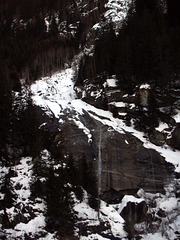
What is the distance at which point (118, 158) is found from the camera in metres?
25.0

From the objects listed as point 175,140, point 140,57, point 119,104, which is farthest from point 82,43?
point 175,140

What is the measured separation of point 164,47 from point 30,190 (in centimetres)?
2595

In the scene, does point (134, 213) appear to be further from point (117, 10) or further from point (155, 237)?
point (117, 10)

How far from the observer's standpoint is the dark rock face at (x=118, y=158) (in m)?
23.7

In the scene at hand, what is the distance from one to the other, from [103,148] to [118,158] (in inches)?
80.7

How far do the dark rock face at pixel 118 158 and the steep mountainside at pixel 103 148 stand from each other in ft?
0.35

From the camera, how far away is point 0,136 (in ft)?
77.3

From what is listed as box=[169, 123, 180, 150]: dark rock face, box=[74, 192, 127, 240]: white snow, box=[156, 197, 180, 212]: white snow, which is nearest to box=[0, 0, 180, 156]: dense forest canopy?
box=[169, 123, 180, 150]: dark rock face

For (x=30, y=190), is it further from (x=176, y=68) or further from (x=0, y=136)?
(x=176, y=68)

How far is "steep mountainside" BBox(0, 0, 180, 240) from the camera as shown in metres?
19.5

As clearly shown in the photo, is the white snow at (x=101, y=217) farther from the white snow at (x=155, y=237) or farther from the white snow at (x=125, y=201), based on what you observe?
the white snow at (x=155, y=237)

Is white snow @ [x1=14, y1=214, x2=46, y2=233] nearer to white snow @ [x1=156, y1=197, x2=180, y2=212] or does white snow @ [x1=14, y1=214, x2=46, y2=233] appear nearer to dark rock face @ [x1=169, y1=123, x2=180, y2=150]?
white snow @ [x1=156, y1=197, x2=180, y2=212]

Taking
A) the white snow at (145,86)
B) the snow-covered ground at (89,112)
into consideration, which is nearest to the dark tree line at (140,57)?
the white snow at (145,86)

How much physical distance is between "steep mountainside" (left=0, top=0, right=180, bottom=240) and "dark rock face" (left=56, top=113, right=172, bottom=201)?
11 centimetres
